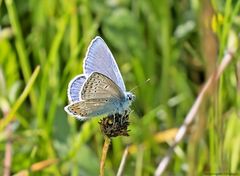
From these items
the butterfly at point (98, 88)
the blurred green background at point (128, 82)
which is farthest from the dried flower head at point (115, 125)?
Result: the blurred green background at point (128, 82)

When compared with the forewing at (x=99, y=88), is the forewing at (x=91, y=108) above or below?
below

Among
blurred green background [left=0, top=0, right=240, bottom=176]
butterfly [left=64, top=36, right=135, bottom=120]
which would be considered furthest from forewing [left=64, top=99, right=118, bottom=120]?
blurred green background [left=0, top=0, right=240, bottom=176]

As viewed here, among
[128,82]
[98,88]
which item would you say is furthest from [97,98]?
[128,82]

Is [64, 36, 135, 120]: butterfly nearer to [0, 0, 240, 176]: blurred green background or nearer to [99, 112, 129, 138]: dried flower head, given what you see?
[99, 112, 129, 138]: dried flower head

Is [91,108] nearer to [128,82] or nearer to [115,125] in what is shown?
[115,125]

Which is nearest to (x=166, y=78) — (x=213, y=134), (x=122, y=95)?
(x=213, y=134)

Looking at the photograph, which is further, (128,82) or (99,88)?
(128,82)

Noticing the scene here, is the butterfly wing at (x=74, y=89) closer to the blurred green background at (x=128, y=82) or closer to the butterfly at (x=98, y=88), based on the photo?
the butterfly at (x=98, y=88)
